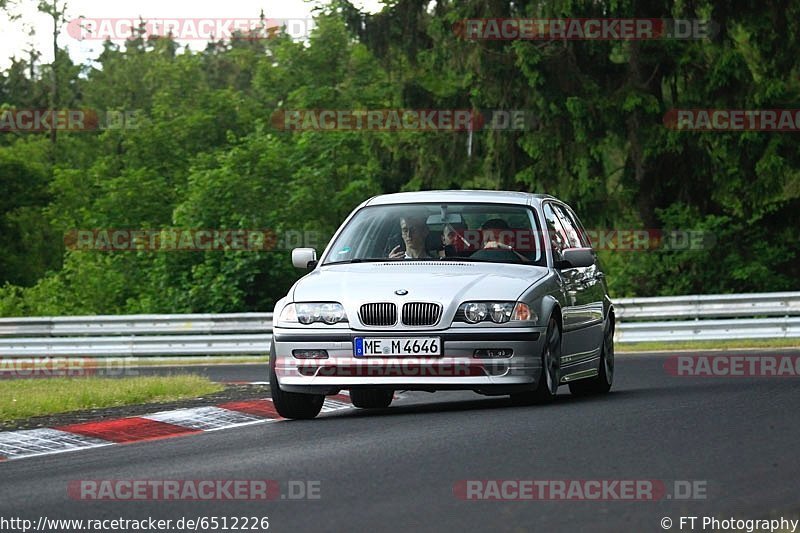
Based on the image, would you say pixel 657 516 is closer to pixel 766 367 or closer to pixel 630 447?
pixel 630 447

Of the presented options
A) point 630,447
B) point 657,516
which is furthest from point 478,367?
point 657,516

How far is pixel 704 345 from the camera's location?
24703 millimetres

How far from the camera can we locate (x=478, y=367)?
11.4 meters

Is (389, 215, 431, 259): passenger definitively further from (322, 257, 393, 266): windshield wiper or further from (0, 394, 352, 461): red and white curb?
(0, 394, 352, 461): red and white curb

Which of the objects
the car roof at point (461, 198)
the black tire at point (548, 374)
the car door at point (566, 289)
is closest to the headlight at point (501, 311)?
the black tire at point (548, 374)

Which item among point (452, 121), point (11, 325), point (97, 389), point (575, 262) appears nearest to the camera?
point (575, 262)

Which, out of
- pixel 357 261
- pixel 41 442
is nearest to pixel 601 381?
pixel 357 261

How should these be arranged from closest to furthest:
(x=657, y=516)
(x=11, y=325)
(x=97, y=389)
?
(x=657, y=516) < (x=97, y=389) < (x=11, y=325)

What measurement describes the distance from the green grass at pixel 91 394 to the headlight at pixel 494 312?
4.18m

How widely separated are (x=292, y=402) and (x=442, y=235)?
183 centimetres

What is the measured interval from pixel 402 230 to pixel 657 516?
611 cm

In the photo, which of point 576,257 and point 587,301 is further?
point 587,301

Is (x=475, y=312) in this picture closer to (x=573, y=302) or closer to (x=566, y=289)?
(x=566, y=289)

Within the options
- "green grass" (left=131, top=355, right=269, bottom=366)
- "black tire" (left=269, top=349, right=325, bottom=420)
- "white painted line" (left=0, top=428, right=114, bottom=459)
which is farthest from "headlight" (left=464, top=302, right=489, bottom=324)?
"green grass" (left=131, top=355, right=269, bottom=366)
